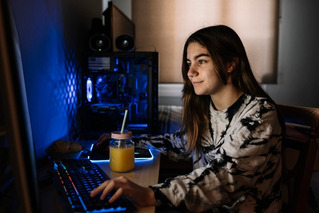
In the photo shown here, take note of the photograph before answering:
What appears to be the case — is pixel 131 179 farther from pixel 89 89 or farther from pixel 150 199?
pixel 89 89

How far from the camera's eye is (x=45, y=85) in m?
1.17

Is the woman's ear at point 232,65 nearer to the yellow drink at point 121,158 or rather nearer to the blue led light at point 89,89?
the yellow drink at point 121,158

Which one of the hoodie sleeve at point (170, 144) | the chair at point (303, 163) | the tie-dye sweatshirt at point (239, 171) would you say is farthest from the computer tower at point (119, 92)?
the chair at point (303, 163)

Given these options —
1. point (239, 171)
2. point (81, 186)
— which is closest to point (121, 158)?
point (81, 186)

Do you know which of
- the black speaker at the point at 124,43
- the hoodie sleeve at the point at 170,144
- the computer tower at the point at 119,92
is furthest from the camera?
the black speaker at the point at 124,43

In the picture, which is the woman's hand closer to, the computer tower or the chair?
the chair

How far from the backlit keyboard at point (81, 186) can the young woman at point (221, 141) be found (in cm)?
2

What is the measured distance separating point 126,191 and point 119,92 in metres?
0.93

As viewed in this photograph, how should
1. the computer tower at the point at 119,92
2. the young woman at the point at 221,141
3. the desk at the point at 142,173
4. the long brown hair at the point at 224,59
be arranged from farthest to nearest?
the computer tower at the point at 119,92 → the long brown hair at the point at 224,59 → the desk at the point at 142,173 → the young woman at the point at 221,141

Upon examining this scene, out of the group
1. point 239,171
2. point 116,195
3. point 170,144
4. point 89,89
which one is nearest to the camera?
point 116,195

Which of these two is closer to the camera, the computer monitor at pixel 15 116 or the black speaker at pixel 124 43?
the computer monitor at pixel 15 116

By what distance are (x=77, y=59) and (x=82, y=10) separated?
344mm

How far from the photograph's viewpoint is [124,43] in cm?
161

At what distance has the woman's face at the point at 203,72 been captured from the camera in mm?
1032
